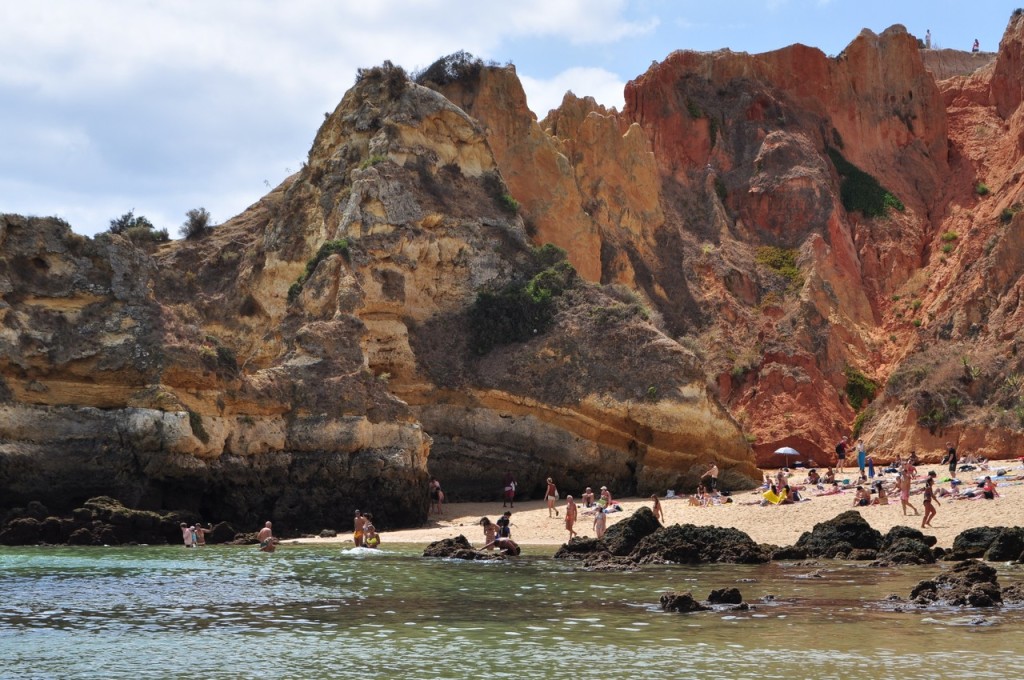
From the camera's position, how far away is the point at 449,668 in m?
13.6

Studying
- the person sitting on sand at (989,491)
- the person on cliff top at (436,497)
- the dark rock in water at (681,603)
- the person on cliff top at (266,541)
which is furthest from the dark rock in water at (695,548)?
the person on cliff top at (436,497)

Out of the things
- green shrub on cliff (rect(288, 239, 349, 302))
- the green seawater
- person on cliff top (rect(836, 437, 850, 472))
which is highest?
green shrub on cliff (rect(288, 239, 349, 302))

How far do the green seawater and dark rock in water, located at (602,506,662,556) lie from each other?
1500 millimetres

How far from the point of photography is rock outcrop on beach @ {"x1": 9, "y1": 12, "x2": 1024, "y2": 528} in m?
29.2

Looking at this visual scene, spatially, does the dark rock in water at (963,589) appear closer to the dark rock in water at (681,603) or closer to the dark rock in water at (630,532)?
the dark rock in water at (681,603)

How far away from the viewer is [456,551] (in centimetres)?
2530

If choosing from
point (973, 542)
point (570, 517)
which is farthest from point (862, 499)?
point (570, 517)

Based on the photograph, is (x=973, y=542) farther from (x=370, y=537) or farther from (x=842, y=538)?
(x=370, y=537)

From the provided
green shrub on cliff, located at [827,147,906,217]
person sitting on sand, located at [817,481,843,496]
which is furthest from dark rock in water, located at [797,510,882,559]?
green shrub on cliff, located at [827,147,906,217]

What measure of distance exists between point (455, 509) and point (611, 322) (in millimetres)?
7649

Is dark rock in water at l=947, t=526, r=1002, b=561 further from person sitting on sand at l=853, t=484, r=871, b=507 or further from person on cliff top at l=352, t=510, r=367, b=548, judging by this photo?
person on cliff top at l=352, t=510, r=367, b=548

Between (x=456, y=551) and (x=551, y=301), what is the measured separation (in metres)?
14.8

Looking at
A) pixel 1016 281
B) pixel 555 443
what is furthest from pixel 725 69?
pixel 555 443

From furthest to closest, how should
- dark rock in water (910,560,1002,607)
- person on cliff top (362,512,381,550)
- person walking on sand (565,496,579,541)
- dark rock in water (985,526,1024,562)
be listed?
person walking on sand (565,496,579,541) → person on cliff top (362,512,381,550) → dark rock in water (985,526,1024,562) → dark rock in water (910,560,1002,607)
